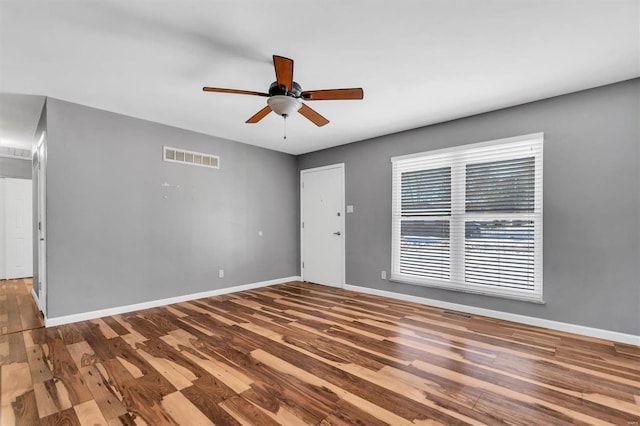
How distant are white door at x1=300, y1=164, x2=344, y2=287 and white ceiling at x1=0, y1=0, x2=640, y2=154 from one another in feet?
6.84

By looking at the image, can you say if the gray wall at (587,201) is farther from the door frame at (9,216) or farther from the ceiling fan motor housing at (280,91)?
the door frame at (9,216)

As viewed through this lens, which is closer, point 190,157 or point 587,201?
point 587,201

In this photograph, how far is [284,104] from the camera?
8.22 feet

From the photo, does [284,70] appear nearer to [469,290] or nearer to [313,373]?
[313,373]

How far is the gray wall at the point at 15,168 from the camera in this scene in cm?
609

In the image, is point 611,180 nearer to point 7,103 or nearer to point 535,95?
point 535,95

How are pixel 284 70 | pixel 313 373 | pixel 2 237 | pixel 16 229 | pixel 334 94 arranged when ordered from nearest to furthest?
pixel 284 70 < pixel 313 373 < pixel 334 94 < pixel 2 237 < pixel 16 229

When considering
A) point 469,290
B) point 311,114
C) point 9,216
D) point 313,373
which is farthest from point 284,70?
point 9,216

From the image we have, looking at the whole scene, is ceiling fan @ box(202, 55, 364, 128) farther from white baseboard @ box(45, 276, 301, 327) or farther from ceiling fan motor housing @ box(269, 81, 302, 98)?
white baseboard @ box(45, 276, 301, 327)

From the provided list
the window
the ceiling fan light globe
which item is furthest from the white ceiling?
the window

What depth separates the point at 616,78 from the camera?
2.90m

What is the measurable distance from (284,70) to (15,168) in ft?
23.7

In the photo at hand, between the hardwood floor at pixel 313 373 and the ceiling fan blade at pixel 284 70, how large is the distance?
2300mm

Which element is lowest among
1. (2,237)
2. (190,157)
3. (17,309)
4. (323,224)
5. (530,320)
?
(17,309)
